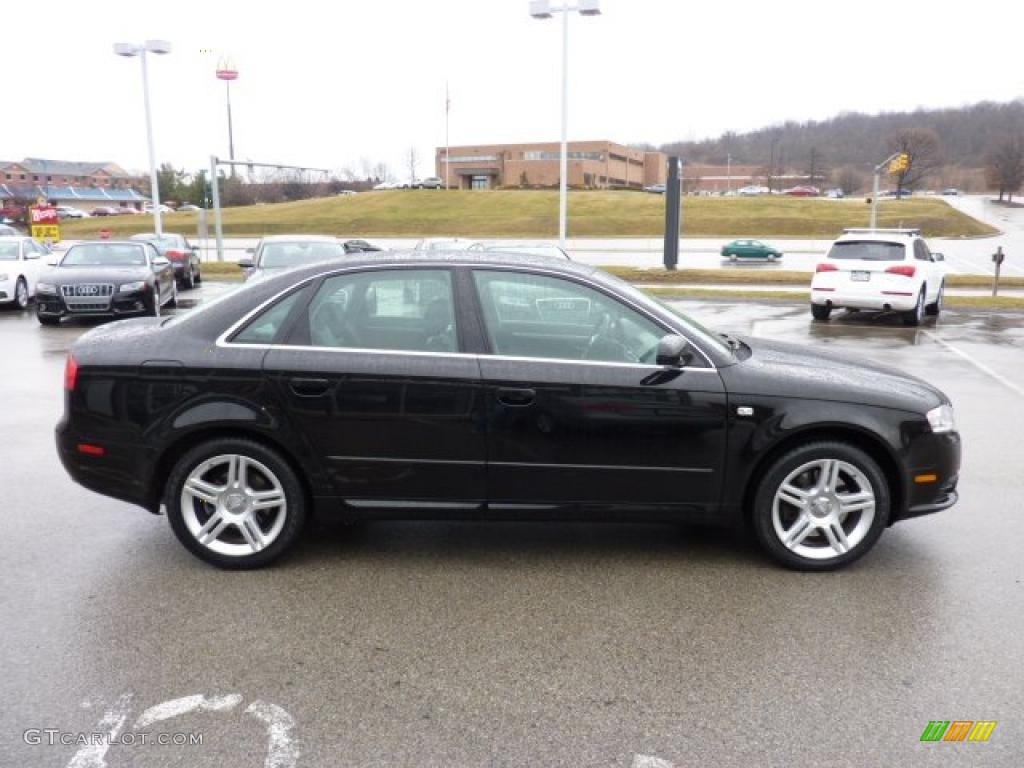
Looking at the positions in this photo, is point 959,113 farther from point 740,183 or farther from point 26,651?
point 26,651

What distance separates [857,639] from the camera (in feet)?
11.9

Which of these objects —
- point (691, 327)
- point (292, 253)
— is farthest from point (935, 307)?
point (691, 327)

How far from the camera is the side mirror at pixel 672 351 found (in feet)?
13.5

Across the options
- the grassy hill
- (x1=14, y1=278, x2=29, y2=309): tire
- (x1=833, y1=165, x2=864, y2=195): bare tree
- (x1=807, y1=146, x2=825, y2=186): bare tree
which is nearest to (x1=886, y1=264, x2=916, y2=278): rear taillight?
(x1=14, y1=278, x2=29, y2=309): tire

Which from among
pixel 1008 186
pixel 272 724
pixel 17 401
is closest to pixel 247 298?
pixel 272 724

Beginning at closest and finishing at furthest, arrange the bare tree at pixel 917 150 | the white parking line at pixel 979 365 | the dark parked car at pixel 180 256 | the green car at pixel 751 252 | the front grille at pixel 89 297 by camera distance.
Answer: the white parking line at pixel 979 365, the front grille at pixel 89 297, the dark parked car at pixel 180 256, the green car at pixel 751 252, the bare tree at pixel 917 150

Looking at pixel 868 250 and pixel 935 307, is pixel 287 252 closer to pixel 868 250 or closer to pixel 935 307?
pixel 868 250

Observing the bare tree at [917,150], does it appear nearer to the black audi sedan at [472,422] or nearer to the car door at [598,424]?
the black audi sedan at [472,422]

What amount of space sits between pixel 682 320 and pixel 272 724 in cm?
282

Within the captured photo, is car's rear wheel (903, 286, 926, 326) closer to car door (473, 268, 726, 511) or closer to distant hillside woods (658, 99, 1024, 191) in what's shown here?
car door (473, 268, 726, 511)

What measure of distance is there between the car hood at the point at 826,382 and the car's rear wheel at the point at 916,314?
1149cm

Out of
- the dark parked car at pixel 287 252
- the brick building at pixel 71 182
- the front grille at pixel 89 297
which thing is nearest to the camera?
the dark parked car at pixel 287 252

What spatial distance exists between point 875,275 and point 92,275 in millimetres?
13931

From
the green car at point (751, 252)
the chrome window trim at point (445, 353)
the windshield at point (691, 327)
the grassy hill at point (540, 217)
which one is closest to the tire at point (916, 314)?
the windshield at point (691, 327)
